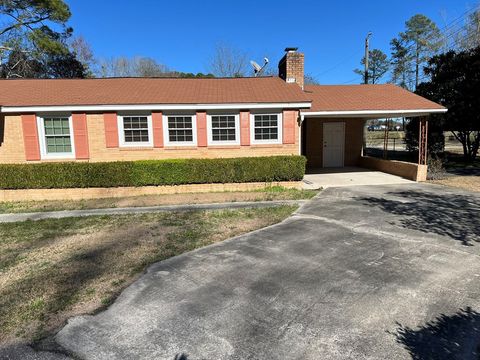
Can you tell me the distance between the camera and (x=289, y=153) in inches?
518

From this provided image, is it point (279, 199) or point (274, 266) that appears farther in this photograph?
point (279, 199)

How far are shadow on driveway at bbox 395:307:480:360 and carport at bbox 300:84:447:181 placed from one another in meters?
10.7

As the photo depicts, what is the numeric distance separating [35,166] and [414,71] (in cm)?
6045

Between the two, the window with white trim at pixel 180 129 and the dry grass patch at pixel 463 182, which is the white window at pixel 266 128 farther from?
the dry grass patch at pixel 463 182

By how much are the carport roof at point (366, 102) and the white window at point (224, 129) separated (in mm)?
2737

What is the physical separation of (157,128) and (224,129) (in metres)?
2.47

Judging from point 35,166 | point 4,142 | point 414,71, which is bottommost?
point 35,166

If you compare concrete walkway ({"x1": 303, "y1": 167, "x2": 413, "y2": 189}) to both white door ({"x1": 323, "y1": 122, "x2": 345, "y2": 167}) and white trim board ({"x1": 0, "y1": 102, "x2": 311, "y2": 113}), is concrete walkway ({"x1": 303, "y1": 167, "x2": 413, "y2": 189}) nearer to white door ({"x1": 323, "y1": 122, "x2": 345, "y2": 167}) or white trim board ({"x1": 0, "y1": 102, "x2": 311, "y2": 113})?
white door ({"x1": 323, "y1": 122, "x2": 345, "y2": 167})

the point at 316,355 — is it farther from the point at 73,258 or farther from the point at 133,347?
the point at 73,258

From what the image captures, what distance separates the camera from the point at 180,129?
12758mm

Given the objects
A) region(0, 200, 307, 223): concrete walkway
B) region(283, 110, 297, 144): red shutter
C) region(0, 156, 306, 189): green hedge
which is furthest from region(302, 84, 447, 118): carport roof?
region(0, 200, 307, 223): concrete walkway

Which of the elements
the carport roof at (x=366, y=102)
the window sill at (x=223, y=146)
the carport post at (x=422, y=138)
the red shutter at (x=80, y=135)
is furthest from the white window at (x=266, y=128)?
the carport post at (x=422, y=138)

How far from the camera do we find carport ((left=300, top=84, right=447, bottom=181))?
14273mm

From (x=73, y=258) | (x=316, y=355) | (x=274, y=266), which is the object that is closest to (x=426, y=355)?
(x=316, y=355)
